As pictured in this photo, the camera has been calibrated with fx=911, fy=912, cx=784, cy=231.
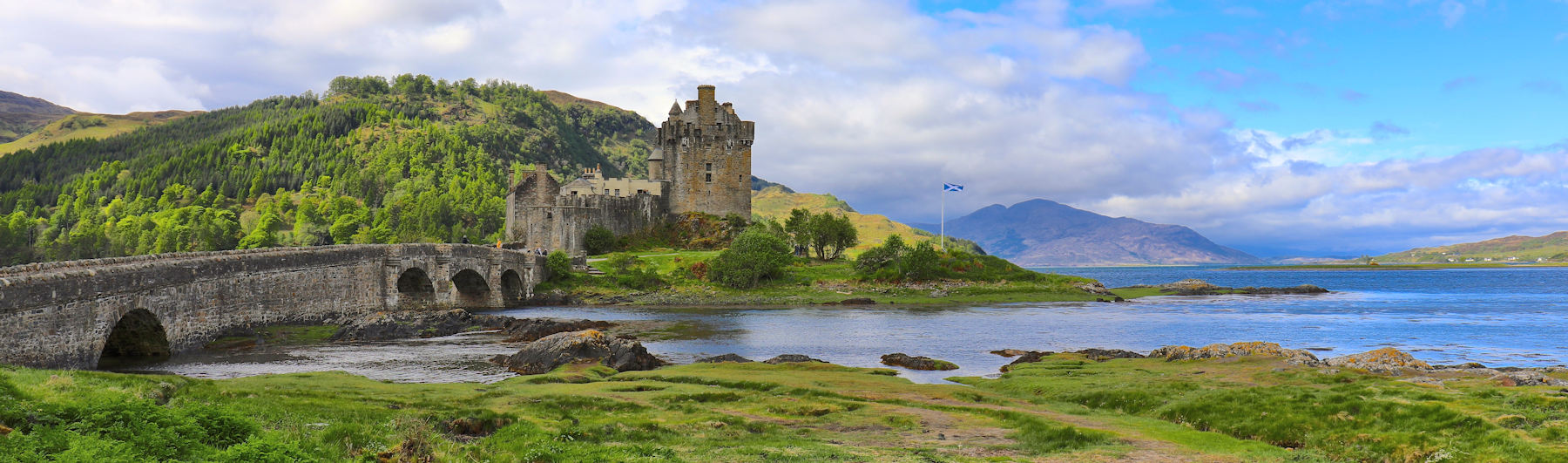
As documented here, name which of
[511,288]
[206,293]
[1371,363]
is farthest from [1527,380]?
[511,288]

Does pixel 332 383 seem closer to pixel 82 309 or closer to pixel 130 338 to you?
pixel 82 309

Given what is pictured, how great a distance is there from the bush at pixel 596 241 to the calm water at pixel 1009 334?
89.8 feet

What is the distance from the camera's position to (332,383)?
81.1ft

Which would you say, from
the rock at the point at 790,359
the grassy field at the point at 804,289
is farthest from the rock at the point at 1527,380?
the grassy field at the point at 804,289

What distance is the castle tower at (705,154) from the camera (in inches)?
4291

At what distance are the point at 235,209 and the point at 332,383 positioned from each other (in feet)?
611

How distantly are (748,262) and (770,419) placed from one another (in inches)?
2575

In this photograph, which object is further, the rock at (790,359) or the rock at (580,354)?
the rock at (790,359)

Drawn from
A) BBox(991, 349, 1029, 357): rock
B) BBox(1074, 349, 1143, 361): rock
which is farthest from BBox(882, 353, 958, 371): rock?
BBox(1074, 349, 1143, 361): rock

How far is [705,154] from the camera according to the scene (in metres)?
109

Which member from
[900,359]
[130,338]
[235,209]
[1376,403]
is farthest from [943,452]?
[235,209]

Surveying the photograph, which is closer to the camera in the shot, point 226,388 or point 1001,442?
point 1001,442

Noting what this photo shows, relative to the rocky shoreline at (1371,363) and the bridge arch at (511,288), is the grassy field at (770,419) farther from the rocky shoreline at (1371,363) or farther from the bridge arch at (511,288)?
the bridge arch at (511,288)

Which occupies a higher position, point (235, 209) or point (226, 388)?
point (235, 209)
